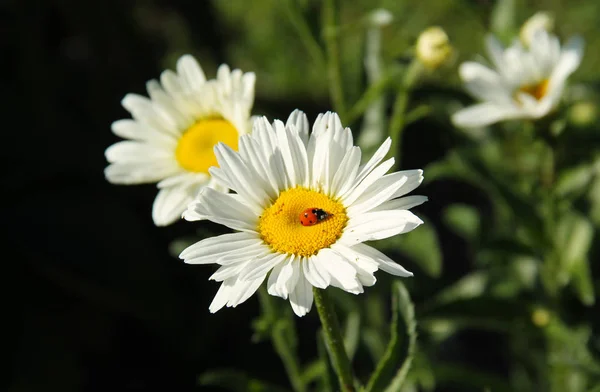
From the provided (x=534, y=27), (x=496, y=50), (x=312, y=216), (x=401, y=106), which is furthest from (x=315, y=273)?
(x=534, y=27)

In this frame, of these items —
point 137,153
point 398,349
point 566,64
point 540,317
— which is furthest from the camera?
point 540,317

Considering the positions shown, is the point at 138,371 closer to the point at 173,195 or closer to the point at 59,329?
the point at 59,329

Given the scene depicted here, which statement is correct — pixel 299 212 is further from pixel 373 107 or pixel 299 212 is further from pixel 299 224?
pixel 373 107

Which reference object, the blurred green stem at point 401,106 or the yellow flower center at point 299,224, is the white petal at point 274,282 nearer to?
the yellow flower center at point 299,224

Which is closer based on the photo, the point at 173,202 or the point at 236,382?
the point at 173,202

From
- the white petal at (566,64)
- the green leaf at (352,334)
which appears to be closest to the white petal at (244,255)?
the green leaf at (352,334)

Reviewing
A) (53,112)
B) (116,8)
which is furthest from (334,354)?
(116,8)

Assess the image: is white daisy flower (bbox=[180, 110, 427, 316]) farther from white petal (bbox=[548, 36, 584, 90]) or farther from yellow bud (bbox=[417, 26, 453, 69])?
white petal (bbox=[548, 36, 584, 90])
